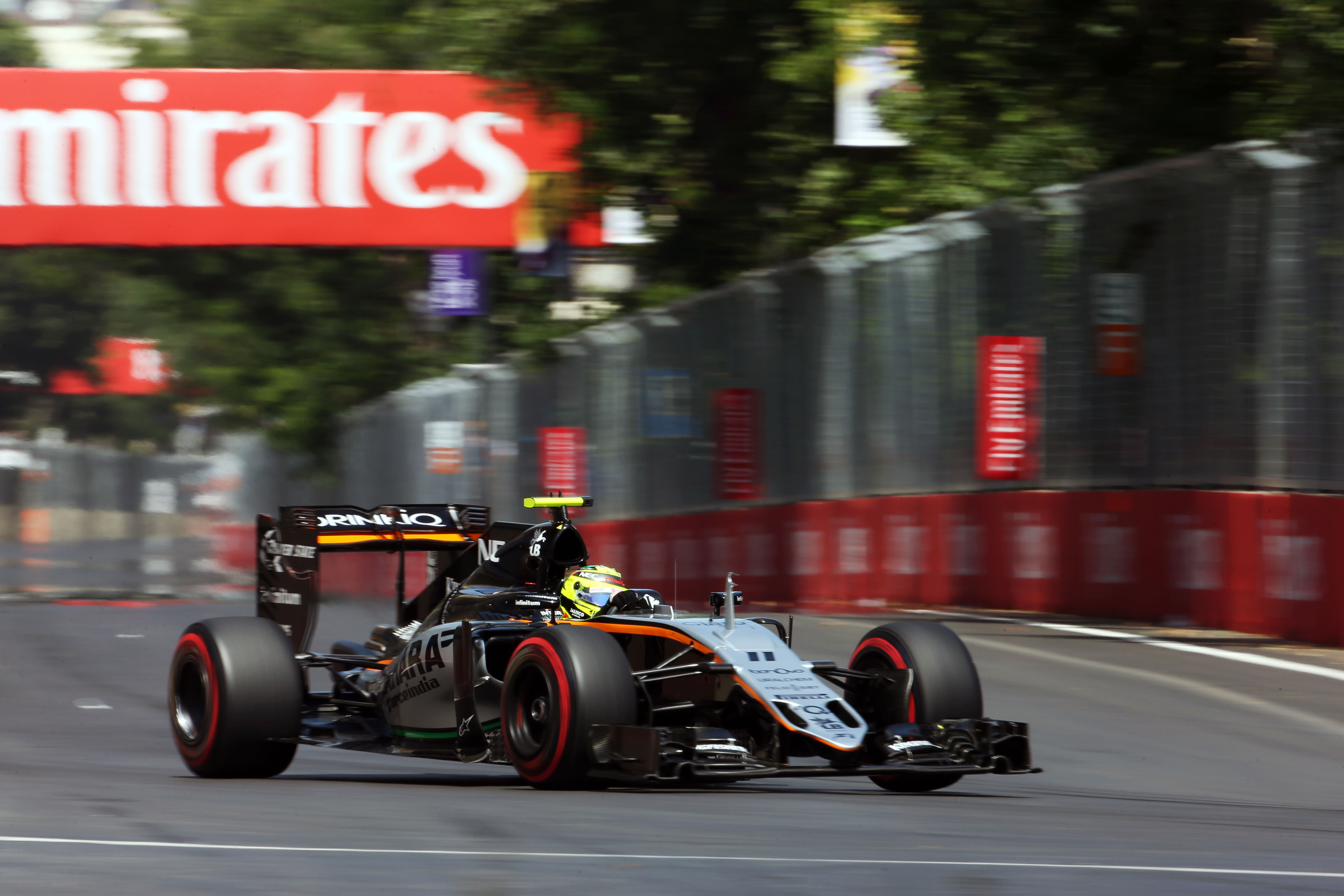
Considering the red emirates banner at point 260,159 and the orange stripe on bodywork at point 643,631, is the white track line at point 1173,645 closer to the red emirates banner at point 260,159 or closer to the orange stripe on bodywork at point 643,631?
the orange stripe on bodywork at point 643,631

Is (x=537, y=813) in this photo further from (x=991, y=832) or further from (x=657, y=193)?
(x=657, y=193)

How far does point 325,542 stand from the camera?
10094 millimetres

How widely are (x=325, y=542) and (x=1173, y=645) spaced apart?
570 cm

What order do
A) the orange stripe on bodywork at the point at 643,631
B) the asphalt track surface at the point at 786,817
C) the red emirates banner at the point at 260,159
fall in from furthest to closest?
the red emirates banner at the point at 260,159 < the orange stripe on bodywork at the point at 643,631 < the asphalt track surface at the point at 786,817

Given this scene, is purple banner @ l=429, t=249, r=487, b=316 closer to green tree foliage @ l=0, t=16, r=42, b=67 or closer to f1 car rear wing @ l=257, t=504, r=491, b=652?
f1 car rear wing @ l=257, t=504, r=491, b=652

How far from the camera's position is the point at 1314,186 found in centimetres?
1256

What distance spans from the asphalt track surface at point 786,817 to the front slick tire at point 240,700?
0.43 ft

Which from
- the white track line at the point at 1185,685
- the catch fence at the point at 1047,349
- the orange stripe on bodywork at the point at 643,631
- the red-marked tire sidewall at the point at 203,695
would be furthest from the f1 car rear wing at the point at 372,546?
the catch fence at the point at 1047,349

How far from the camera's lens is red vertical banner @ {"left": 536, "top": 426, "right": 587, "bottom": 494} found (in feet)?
80.2

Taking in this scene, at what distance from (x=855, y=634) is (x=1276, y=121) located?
16.6 ft

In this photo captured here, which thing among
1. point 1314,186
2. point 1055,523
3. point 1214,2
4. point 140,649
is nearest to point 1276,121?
point 1214,2

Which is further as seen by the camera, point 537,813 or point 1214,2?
point 1214,2

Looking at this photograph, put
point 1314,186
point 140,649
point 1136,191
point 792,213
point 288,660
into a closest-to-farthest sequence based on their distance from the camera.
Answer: point 288,660, point 1314,186, point 1136,191, point 140,649, point 792,213

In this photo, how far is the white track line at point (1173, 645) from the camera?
11.4 meters
